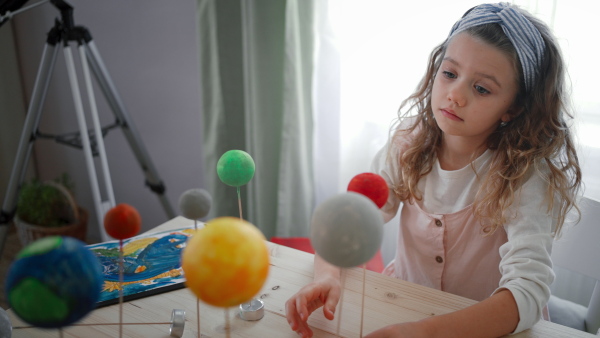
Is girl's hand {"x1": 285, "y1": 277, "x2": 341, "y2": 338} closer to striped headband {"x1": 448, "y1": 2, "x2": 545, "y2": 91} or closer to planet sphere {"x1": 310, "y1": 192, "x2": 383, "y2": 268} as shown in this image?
planet sphere {"x1": 310, "y1": 192, "x2": 383, "y2": 268}

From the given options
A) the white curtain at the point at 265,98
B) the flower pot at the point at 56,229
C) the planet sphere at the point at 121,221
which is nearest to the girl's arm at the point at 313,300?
the planet sphere at the point at 121,221

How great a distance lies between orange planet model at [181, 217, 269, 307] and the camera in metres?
0.39

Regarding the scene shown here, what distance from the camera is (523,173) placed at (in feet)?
3.07

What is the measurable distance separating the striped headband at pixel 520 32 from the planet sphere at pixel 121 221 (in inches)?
29.3

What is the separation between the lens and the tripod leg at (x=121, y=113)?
160 centimetres

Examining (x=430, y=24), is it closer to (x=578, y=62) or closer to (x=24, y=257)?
(x=578, y=62)

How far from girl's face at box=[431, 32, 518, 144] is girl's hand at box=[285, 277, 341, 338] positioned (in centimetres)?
41

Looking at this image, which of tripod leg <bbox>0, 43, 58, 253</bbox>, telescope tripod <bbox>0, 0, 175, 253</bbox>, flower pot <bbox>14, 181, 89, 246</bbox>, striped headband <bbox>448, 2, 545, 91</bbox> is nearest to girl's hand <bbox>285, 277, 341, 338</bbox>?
striped headband <bbox>448, 2, 545, 91</bbox>

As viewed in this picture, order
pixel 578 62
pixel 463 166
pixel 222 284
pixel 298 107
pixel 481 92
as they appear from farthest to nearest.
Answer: pixel 298 107 → pixel 578 62 → pixel 463 166 → pixel 481 92 → pixel 222 284

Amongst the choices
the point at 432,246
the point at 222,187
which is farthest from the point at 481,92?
the point at 222,187

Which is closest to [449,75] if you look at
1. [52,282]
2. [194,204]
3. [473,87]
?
[473,87]

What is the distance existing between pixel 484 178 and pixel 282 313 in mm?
552

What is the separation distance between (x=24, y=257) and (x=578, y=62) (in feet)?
4.44

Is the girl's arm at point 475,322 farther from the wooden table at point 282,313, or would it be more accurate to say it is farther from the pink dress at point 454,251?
the pink dress at point 454,251
